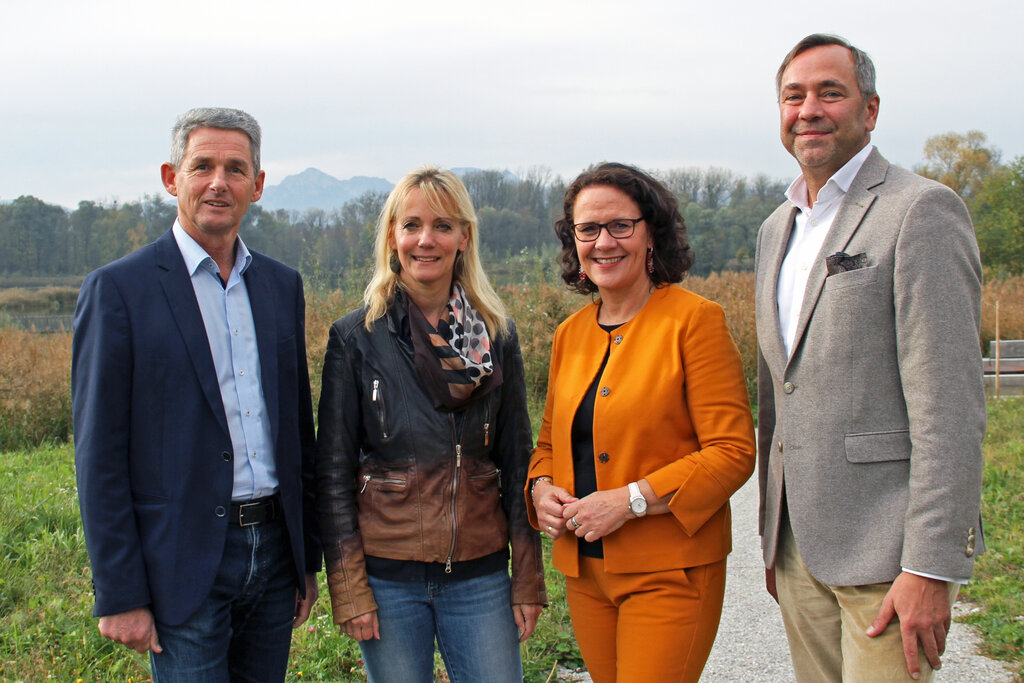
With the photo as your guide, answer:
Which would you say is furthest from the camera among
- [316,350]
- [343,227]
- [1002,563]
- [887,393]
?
[343,227]

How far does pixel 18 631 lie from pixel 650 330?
381cm

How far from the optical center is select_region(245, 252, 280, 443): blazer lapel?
2586mm

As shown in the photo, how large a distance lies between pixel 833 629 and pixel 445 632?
4.17ft

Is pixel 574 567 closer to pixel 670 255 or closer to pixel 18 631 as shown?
pixel 670 255

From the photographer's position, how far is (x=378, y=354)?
→ 273 centimetres

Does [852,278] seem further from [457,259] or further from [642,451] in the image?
[457,259]

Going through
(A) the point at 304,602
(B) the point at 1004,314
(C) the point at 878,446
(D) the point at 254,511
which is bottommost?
(A) the point at 304,602

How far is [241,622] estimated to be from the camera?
8.51ft

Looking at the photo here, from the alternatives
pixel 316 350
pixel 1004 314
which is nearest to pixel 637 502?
pixel 316 350

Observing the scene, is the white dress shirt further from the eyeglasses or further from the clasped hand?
the clasped hand

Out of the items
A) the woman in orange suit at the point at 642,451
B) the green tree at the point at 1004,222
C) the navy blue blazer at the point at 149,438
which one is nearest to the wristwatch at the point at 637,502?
the woman in orange suit at the point at 642,451

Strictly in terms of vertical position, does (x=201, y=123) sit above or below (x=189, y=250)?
above

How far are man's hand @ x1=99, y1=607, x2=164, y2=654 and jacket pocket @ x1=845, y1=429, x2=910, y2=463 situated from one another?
83.3 inches

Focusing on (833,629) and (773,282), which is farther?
(773,282)
